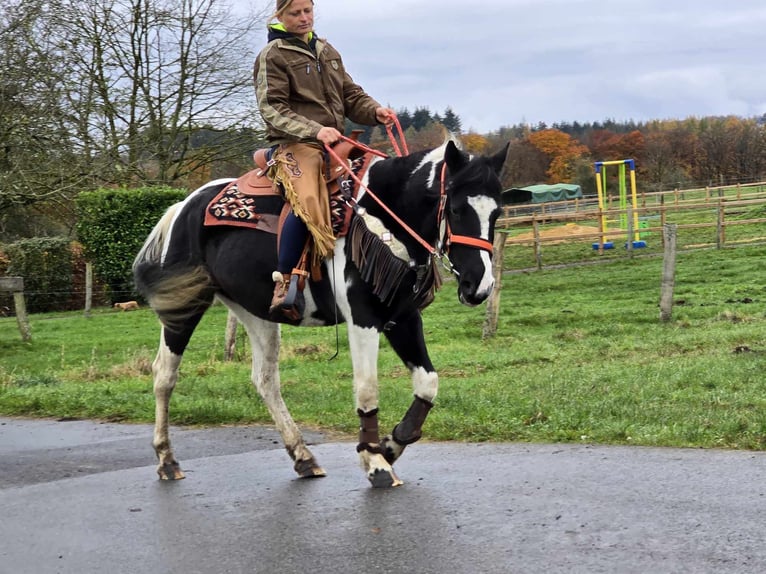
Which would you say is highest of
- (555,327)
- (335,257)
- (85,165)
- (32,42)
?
(32,42)

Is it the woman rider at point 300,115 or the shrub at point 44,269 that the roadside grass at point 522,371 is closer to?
the woman rider at point 300,115

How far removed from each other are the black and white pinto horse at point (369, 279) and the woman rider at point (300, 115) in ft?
0.77

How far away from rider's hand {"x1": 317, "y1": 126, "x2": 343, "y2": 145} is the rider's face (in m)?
0.76

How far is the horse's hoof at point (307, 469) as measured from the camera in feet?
20.7

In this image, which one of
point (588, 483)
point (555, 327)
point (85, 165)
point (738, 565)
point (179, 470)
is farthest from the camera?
point (85, 165)

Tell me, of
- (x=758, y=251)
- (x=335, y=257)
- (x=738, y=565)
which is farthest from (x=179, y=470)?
(x=758, y=251)

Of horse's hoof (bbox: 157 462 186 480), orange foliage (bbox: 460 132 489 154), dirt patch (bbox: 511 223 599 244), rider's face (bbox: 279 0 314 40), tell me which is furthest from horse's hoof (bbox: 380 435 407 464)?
dirt patch (bbox: 511 223 599 244)

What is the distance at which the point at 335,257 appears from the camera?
6090mm

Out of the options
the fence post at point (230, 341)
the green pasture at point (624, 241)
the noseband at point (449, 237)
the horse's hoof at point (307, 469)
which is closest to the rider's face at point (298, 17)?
the noseband at point (449, 237)

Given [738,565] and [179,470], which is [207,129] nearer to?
[179,470]

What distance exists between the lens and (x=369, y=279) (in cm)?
582

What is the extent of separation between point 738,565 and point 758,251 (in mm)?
27323

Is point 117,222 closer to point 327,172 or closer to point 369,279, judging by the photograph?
point 327,172

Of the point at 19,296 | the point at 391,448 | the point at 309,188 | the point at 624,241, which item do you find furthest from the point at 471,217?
the point at 624,241
